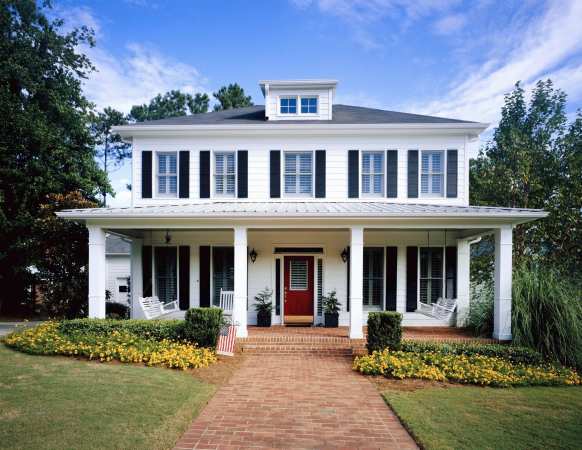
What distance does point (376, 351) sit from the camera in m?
7.80

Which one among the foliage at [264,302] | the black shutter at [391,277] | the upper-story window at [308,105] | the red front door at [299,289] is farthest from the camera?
the upper-story window at [308,105]

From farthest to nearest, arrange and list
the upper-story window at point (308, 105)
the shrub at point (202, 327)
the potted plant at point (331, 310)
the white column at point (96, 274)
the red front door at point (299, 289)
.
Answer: the upper-story window at point (308, 105) < the red front door at point (299, 289) < the potted plant at point (331, 310) < the white column at point (96, 274) < the shrub at point (202, 327)

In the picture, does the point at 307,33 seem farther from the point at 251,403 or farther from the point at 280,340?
the point at 251,403

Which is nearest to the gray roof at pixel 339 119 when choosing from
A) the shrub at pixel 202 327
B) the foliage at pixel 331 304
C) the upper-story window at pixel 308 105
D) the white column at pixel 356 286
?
the upper-story window at pixel 308 105

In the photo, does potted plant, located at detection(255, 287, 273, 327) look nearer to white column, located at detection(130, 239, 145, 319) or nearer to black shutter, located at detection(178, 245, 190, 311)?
black shutter, located at detection(178, 245, 190, 311)

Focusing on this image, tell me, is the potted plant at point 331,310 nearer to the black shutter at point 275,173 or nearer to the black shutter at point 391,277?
the black shutter at point 391,277

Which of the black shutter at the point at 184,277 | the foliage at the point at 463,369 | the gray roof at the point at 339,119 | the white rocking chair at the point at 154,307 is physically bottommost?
the foliage at the point at 463,369

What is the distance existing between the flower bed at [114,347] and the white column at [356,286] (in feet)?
12.0

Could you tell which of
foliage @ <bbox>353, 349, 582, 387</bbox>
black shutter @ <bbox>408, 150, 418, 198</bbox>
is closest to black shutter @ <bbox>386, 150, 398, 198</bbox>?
black shutter @ <bbox>408, 150, 418, 198</bbox>

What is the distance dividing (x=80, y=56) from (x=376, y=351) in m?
17.7

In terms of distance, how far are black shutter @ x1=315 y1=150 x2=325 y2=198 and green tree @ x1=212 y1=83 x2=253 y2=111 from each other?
1867 cm

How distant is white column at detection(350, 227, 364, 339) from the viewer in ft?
29.6

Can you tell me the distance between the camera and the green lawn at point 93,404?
13.5 feet

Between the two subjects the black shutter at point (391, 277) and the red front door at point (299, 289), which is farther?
the red front door at point (299, 289)
